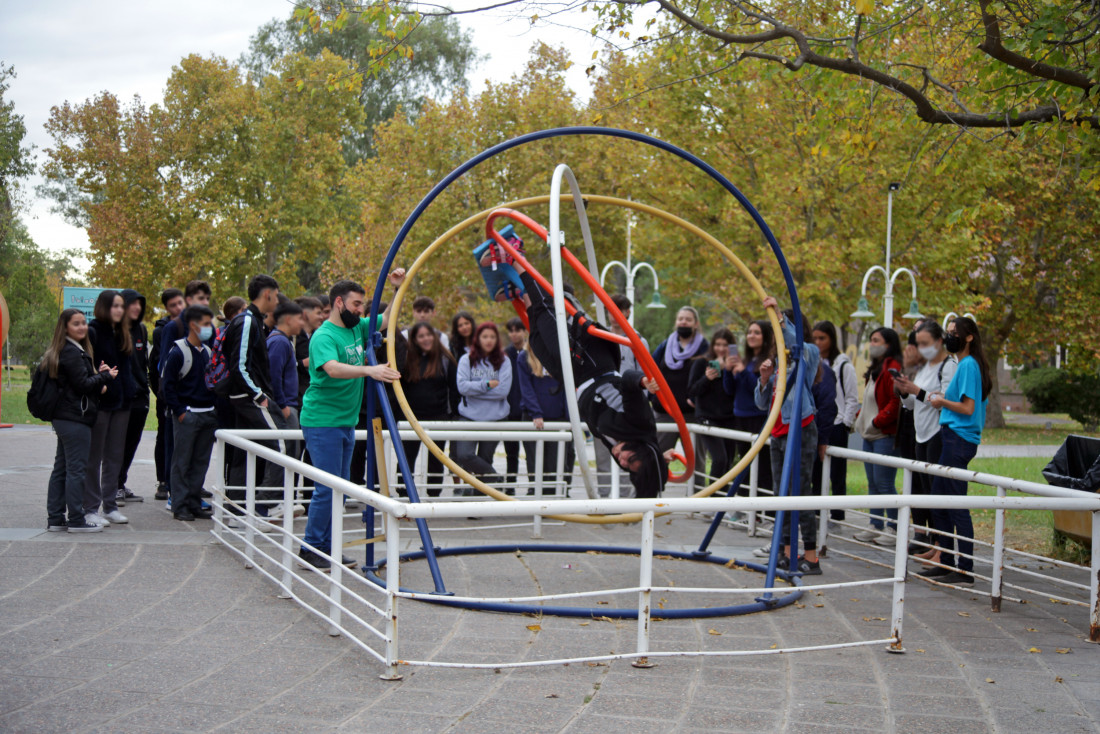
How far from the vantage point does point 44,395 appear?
293 inches

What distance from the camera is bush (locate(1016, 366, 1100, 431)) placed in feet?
87.0

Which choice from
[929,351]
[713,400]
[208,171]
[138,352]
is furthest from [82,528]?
[208,171]

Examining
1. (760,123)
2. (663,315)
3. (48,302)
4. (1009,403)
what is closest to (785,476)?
(760,123)

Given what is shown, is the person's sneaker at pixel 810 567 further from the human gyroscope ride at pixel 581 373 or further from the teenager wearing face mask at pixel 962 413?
the teenager wearing face mask at pixel 962 413

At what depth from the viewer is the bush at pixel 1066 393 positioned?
26.5m

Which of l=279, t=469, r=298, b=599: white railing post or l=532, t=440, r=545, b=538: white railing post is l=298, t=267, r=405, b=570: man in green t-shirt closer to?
l=279, t=469, r=298, b=599: white railing post

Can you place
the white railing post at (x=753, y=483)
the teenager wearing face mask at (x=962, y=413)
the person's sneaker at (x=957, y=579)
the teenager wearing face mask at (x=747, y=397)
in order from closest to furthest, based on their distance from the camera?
the teenager wearing face mask at (x=962, y=413)
the person's sneaker at (x=957, y=579)
the white railing post at (x=753, y=483)
the teenager wearing face mask at (x=747, y=397)

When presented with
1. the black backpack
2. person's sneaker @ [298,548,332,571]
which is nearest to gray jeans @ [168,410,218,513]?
the black backpack

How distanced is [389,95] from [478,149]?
Answer: 19265mm

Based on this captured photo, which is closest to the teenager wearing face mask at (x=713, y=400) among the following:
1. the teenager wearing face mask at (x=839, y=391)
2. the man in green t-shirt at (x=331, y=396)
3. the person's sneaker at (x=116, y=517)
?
the teenager wearing face mask at (x=839, y=391)

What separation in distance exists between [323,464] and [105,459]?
271 cm

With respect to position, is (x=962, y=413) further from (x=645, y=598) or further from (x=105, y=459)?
(x=105, y=459)

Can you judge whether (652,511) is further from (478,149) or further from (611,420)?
(478,149)

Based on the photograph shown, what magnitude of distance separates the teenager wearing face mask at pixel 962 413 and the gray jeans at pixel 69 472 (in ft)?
21.4
